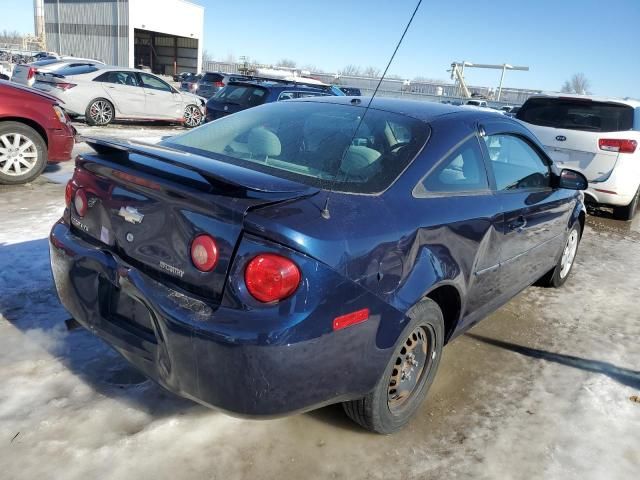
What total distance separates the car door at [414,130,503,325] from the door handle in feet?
0.60

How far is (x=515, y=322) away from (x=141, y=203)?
3112 mm

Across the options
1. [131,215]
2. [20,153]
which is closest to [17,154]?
[20,153]

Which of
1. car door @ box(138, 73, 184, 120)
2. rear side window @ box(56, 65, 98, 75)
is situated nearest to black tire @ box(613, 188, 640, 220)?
car door @ box(138, 73, 184, 120)

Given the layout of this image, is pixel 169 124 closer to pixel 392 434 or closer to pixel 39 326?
pixel 39 326

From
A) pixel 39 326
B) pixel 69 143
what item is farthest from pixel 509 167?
pixel 69 143

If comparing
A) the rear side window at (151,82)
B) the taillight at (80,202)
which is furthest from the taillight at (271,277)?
the rear side window at (151,82)

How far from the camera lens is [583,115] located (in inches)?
287

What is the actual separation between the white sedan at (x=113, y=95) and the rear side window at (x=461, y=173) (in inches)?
408

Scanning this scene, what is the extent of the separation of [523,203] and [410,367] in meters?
1.45

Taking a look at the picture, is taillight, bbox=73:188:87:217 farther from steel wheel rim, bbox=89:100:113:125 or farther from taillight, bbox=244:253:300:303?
steel wheel rim, bbox=89:100:113:125

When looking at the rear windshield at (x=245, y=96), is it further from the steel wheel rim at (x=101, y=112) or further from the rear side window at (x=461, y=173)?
the rear side window at (x=461, y=173)

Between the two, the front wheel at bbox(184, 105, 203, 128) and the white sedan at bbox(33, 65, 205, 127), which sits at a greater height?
the white sedan at bbox(33, 65, 205, 127)

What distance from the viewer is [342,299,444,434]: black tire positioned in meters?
2.42

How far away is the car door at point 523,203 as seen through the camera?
3.29 m
